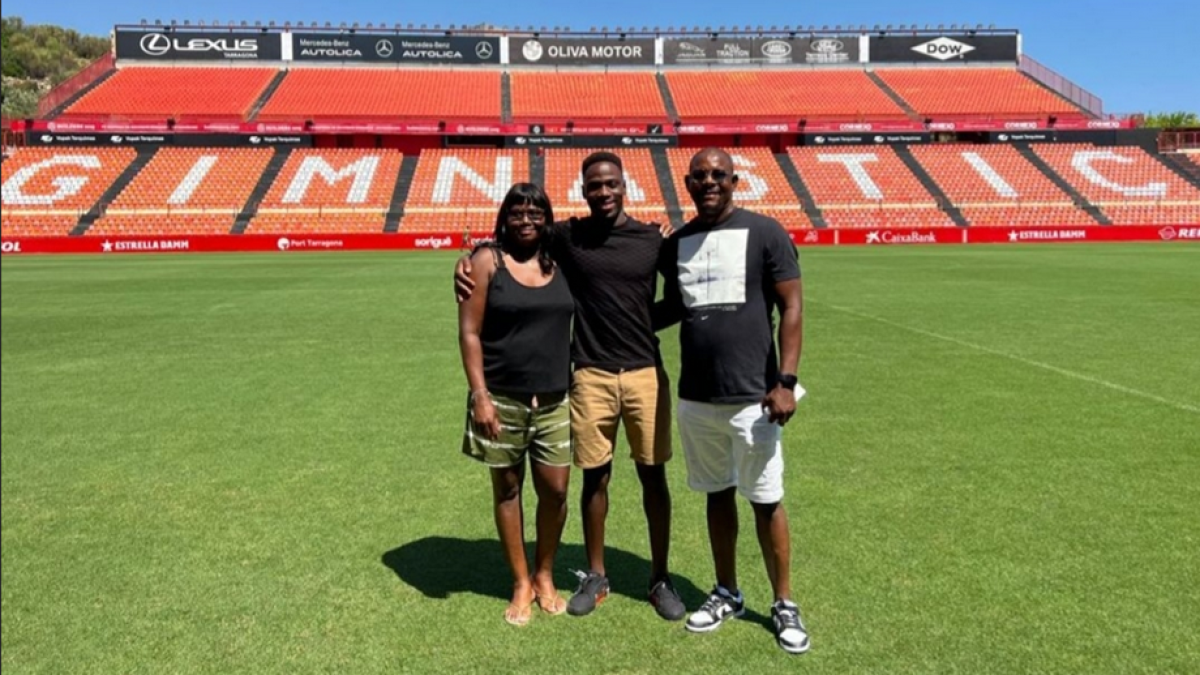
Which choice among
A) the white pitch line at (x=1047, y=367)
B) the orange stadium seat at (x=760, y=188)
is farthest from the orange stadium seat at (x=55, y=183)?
the white pitch line at (x=1047, y=367)

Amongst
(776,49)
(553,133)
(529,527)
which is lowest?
(529,527)

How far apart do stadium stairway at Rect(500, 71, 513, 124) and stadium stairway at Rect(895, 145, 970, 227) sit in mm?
22486

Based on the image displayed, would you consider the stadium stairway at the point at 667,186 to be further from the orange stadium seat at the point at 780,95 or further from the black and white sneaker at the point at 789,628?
the black and white sneaker at the point at 789,628

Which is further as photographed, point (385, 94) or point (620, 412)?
point (385, 94)

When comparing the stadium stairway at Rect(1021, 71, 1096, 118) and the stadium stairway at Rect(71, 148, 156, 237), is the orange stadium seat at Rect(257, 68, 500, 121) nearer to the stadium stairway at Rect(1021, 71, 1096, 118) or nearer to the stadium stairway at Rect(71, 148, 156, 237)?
the stadium stairway at Rect(71, 148, 156, 237)

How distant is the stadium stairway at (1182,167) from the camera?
142 feet

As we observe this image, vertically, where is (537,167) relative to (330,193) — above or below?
above

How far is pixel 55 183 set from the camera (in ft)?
136

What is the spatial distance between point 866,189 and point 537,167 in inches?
683

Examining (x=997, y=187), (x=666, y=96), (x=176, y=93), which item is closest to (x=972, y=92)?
(x=997, y=187)

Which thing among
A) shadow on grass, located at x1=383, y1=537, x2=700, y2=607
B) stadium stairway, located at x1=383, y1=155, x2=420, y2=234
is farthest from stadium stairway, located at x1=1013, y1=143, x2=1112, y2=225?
shadow on grass, located at x1=383, y1=537, x2=700, y2=607

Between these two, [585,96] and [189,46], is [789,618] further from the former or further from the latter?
[189,46]

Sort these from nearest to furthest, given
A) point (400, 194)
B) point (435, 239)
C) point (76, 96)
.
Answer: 1. point (435, 239)
2. point (400, 194)
3. point (76, 96)

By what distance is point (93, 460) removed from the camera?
6082 mm
